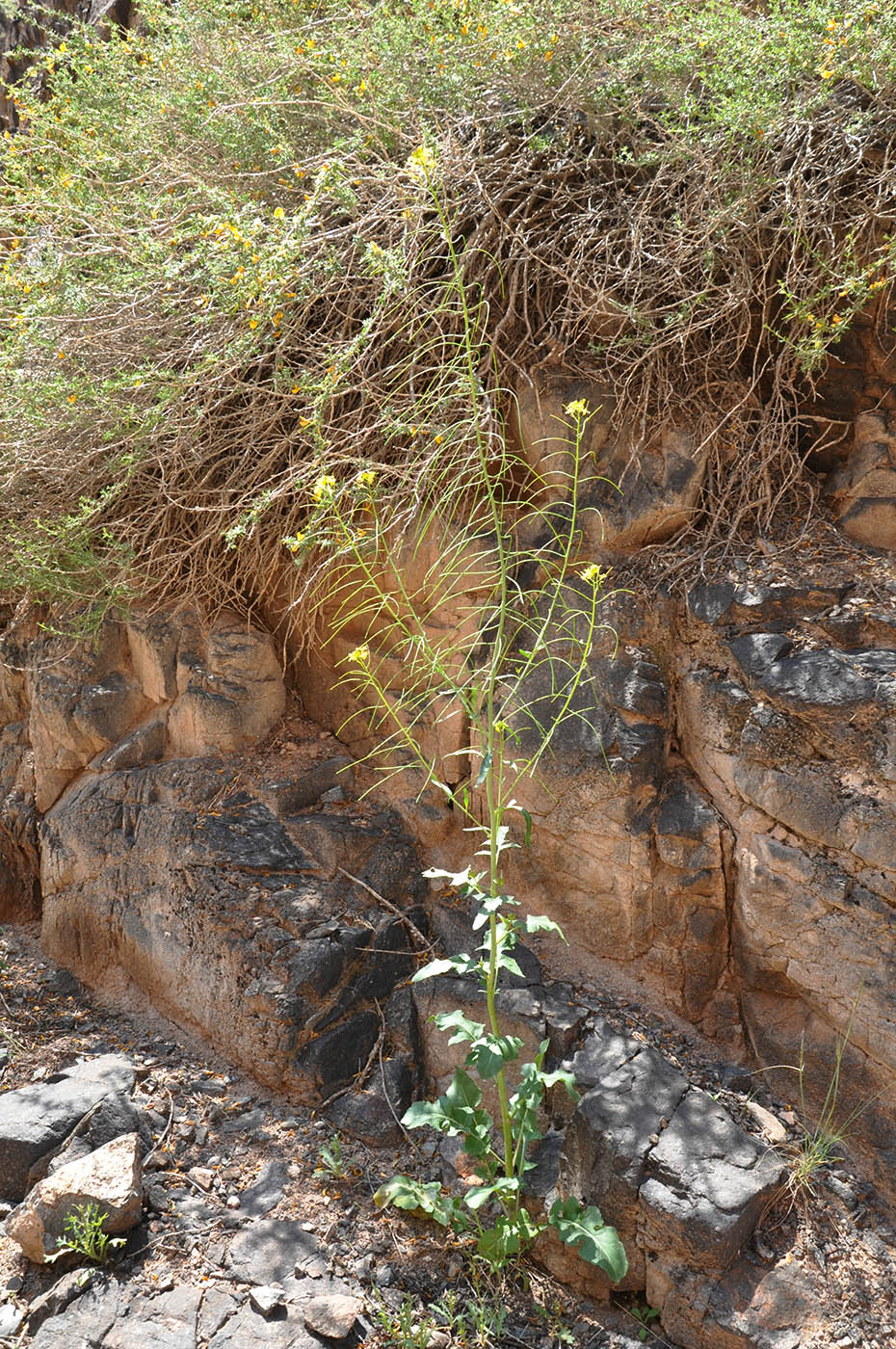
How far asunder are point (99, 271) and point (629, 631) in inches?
92.5

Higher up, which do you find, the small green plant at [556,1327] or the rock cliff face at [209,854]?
the rock cliff face at [209,854]

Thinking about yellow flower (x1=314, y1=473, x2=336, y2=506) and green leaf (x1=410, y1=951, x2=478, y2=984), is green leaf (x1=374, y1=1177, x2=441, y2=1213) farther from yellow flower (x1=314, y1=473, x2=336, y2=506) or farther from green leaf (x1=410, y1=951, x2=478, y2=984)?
yellow flower (x1=314, y1=473, x2=336, y2=506)

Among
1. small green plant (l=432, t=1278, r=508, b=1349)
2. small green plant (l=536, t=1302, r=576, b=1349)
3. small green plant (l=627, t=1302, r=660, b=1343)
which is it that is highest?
small green plant (l=432, t=1278, r=508, b=1349)

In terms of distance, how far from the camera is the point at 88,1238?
2.38 meters

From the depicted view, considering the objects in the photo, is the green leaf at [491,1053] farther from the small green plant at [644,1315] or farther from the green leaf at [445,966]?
the small green plant at [644,1315]

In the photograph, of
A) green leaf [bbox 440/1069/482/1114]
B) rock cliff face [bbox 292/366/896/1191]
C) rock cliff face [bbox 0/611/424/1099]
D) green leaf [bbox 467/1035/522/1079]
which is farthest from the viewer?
rock cliff face [bbox 0/611/424/1099]

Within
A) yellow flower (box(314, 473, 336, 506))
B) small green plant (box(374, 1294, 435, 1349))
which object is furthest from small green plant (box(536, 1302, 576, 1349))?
yellow flower (box(314, 473, 336, 506))

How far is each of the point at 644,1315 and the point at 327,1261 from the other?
0.80 meters

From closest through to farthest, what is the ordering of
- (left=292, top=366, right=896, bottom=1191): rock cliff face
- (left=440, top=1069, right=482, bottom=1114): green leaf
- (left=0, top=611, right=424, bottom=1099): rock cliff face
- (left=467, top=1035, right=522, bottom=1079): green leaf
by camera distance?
(left=467, top=1035, right=522, bottom=1079): green leaf → (left=440, top=1069, right=482, bottom=1114): green leaf → (left=292, top=366, right=896, bottom=1191): rock cliff face → (left=0, top=611, right=424, bottom=1099): rock cliff face

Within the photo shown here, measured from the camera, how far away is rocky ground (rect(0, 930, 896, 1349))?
2.29 metres

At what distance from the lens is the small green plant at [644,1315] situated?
239cm

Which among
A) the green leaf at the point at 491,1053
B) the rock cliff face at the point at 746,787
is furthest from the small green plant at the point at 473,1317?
the rock cliff face at the point at 746,787

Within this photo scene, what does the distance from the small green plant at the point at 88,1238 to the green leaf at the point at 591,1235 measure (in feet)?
3.61

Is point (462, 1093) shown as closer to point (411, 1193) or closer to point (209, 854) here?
point (411, 1193)
